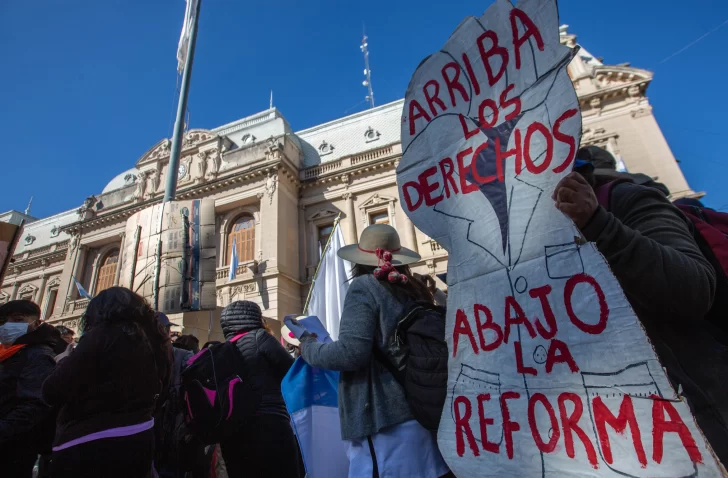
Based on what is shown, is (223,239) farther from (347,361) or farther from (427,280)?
(347,361)

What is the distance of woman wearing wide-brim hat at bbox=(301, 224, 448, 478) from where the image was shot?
159cm

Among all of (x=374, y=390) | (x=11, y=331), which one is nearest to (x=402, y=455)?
(x=374, y=390)

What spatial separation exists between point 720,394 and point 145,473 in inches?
95.8

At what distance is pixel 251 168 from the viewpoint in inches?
604

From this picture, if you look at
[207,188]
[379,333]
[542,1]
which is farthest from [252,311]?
[207,188]

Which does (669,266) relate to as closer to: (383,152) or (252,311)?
(252,311)

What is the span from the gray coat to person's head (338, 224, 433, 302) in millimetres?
82

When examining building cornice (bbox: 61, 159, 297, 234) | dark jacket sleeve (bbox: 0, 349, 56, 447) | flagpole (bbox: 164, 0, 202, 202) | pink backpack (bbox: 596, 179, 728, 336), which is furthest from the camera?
building cornice (bbox: 61, 159, 297, 234)

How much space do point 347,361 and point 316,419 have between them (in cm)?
67

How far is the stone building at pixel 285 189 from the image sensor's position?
512 inches

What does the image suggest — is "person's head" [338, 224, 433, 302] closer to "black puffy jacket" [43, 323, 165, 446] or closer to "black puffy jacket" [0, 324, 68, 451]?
"black puffy jacket" [43, 323, 165, 446]

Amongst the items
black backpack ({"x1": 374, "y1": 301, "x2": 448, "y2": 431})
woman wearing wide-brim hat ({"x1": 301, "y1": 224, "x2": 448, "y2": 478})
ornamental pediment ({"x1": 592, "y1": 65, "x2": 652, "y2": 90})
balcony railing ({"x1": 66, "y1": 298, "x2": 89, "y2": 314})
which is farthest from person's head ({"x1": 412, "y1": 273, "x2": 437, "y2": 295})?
balcony railing ({"x1": 66, "y1": 298, "x2": 89, "y2": 314})

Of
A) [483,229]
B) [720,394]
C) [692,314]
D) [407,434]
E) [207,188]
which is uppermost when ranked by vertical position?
[207,188]

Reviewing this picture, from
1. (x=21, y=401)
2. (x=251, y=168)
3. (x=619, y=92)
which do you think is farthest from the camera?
(x=251, y=168)
